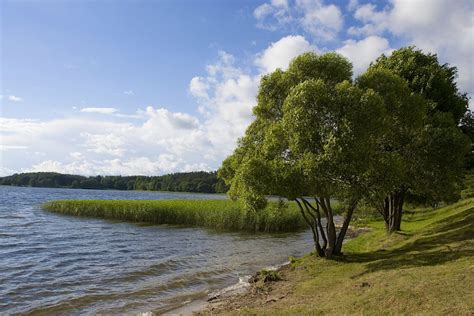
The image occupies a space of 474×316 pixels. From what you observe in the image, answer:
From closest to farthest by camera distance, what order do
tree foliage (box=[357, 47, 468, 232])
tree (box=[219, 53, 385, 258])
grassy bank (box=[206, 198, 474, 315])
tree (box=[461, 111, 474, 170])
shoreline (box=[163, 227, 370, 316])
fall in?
grassy bank (box=[206, 198, 474, 315])
shoreline (box=[163, 227, 370, 316])
tree (box=[219, 53, 385, 258])
tree foliage (box=[357, 47, 468, 232])
tree (box=[461, 111, 474, 170])

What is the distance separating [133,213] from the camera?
51.5 meters

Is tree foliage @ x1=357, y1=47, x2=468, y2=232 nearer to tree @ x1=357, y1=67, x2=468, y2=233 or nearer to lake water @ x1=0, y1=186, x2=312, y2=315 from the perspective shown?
tree @ x1=357, y1=67, x2=468, y2=233

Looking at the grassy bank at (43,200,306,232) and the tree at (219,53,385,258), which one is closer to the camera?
the tree at (219,53,385,258)

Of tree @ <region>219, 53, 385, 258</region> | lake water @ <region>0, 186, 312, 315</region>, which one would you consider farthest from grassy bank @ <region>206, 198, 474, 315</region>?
lake water @ <region>0, 186, 312, 315</region>

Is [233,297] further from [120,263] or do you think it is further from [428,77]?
[428,77]

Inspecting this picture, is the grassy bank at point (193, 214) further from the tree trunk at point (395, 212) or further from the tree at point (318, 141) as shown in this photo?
the tree at point (318, 141)

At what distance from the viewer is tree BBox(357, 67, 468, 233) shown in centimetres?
1984

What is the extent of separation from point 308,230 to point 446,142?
24.2m

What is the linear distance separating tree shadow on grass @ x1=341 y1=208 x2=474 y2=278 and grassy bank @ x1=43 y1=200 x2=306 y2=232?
61.8 ft

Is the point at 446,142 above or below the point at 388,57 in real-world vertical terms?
below

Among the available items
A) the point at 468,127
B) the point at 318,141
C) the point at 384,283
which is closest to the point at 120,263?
the point at 318,141

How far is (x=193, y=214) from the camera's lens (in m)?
48.6

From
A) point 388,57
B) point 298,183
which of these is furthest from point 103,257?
point 388,57

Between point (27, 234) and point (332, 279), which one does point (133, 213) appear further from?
point (332, 279)
